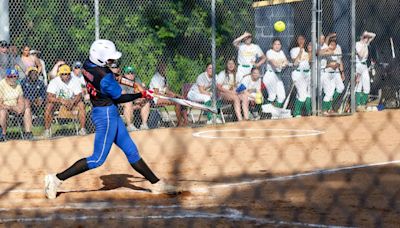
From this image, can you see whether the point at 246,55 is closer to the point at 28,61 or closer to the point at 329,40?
the point at 329,40

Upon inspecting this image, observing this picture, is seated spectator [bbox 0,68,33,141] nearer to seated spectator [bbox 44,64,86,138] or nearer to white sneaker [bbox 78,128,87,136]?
seated spectator [bbox 44,64,86,138]

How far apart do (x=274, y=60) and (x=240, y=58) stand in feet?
2.52

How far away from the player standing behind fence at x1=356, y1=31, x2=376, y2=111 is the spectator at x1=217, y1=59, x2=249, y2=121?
306 centimetres

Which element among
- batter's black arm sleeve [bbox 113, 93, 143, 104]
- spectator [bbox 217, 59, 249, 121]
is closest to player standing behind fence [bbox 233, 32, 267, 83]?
spectator [bbox 217, 59, 249, 121]

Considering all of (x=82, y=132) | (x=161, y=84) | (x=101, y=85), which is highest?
(x=101, y=85)

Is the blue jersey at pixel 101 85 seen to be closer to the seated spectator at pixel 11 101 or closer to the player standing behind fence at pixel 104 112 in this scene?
the player standing behind fence at pixel 104 112

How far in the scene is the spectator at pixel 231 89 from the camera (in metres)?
16.3

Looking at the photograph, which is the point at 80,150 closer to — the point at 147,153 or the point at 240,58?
the point at 147,153

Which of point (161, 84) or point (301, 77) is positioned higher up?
point (161, 84)

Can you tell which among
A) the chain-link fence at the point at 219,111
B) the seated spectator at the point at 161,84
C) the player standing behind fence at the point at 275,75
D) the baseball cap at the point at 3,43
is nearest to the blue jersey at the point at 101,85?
the chain-link fence at the point at 219,111

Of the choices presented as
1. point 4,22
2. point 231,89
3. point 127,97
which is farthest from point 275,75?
point 127,97

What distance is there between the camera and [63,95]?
14.3 metres

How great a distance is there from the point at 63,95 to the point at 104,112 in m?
5.94

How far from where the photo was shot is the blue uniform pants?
8.51 m
